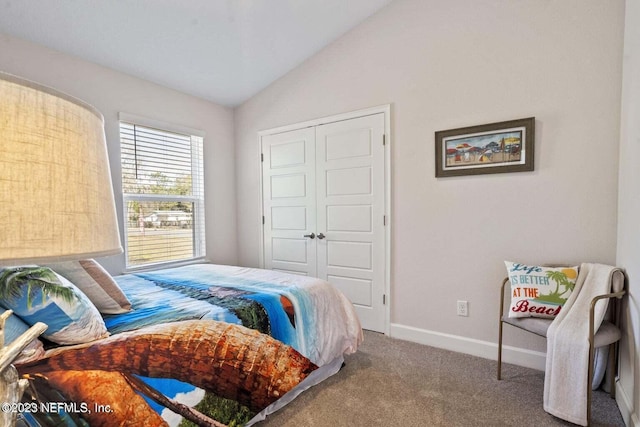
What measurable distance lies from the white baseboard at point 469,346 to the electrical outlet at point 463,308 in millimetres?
206

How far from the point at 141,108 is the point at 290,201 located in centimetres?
177

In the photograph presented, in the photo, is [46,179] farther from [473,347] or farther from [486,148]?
[473,347]

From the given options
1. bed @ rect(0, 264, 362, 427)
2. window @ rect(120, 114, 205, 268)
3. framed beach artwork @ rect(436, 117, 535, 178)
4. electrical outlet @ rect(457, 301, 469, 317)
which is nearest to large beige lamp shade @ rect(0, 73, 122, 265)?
bed @ rect(0, 264, 362, 427)

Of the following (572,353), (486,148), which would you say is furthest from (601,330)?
(486,148)

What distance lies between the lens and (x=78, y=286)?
60.1 inches

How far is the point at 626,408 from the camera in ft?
5.66

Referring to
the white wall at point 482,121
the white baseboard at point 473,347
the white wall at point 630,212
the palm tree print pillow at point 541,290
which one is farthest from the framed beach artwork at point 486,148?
the white baseboard at point 473,347

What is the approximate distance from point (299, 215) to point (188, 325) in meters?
2.18

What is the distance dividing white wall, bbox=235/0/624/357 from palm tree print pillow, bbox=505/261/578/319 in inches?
9.8

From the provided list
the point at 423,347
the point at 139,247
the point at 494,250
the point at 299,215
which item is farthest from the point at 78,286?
the point at 494,250

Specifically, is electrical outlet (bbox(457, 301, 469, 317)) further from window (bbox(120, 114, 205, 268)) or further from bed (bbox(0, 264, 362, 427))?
window (bbox(120, 114, 205, 268))

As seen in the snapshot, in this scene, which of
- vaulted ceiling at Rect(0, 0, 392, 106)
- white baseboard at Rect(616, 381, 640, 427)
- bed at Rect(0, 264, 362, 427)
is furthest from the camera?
vaulted ceiling at Rect(0, 0, 392, 106)

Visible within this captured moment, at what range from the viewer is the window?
9.96 feet

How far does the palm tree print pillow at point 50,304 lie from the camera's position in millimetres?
1145
